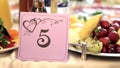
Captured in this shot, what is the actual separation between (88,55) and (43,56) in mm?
155

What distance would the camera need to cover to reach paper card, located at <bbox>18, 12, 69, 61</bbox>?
81cm

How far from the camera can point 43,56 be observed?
0.82m

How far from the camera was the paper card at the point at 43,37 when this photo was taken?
0.81 m

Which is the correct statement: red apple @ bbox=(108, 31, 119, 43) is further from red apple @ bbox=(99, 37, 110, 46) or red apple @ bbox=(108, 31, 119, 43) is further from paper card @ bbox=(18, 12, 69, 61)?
paper card @ bbox=(18, 12, 69, 61)

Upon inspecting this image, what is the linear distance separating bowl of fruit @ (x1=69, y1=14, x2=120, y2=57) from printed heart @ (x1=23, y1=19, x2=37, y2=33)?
0.48 ft

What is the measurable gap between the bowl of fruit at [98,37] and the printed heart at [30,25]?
15 cm

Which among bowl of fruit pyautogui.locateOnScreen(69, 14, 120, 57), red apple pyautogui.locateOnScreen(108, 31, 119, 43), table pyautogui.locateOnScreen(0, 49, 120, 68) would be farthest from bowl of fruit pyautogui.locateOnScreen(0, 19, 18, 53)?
red apple pyautogui.locateOnScreen(108, 31, 119, 43)

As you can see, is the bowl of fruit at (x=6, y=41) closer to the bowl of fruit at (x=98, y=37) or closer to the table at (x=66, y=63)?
the table at (x=66, y=63)

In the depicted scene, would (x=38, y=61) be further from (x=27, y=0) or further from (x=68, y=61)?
(x=27, y=0)

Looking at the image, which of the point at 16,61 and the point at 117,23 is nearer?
the point at 16,61

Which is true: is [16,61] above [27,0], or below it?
below

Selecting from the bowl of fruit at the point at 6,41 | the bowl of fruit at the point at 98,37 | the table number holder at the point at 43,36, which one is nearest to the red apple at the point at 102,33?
the bowl of fruit at the point at 98,37

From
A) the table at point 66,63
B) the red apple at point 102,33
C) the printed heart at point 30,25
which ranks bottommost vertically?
the table at point 66,63

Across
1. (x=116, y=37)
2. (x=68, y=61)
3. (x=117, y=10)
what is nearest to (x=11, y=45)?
(x=68, y=61)
